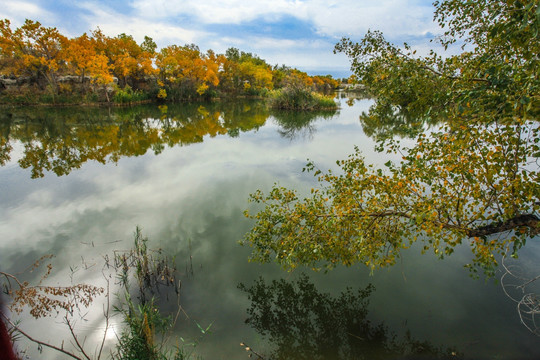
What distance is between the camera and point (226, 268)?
7.36 metres

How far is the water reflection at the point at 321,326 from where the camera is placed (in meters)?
5.12

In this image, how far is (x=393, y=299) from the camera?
20.9ft

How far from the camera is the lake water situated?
5352 millimetres

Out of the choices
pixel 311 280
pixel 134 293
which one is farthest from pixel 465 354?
pixel 134 293

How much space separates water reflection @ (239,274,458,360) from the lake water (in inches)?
1.0

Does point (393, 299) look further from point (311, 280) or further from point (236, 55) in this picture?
point (236, 55)

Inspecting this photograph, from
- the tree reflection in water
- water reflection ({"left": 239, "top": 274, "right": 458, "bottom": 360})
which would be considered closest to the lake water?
water reflection ({"left": 239, "top": 274, "right": 458, "bottom": 360})

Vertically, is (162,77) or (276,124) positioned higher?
(162,77)

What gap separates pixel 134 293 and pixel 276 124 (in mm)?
25695

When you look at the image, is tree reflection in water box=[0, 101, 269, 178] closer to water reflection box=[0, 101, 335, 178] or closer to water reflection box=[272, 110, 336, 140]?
water reflection box=[0, 101, 335, 178]

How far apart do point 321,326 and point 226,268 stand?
9.65ft

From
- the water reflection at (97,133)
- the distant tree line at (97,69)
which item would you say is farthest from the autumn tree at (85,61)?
the water reflection at (97,133)

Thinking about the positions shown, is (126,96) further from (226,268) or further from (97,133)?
(226,268)

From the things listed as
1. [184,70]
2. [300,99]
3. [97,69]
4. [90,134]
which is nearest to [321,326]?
[90,134]
